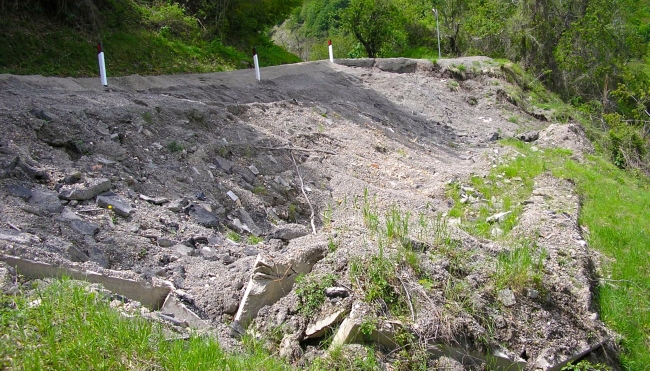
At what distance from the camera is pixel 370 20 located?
2083 cm

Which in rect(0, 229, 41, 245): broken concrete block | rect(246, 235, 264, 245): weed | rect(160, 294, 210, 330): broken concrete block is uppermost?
rect(0, 229, 41, 245): broken concrete block

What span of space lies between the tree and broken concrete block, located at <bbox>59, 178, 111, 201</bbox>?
53.7 ft

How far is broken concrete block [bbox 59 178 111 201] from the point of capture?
5.61 metres

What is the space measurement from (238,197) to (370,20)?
15.3 m

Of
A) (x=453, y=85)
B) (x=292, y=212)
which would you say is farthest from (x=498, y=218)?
(x=453, y=85)

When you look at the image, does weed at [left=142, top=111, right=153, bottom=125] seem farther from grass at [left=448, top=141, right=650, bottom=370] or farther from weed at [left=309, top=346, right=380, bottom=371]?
weed at [left=309, top=346, right=380, bottom=371]

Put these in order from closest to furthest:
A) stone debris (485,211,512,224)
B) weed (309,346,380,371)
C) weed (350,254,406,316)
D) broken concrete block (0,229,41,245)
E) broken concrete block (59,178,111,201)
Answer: weed (309,346,380,371) < broken concrete block (0,229,41,245) < weed (350,254,406,316) < broken concrete block (59,178,111,201) < stone debris (485,211,512,224)

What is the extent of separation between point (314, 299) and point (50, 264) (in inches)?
77.3

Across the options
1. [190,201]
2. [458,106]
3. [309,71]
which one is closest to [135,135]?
[190,201]

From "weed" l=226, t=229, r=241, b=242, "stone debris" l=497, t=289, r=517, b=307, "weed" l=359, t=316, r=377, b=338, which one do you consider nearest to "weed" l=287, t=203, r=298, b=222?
"weed" l=226, t=229, r=241, b=242

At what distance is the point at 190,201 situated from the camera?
6500 millimetres

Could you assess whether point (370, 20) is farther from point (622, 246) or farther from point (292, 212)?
point (622, 246)

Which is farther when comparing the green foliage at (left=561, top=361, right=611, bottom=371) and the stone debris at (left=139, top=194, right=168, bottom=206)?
the stone debris at (left=139, top=194, right=168, bottom=206)

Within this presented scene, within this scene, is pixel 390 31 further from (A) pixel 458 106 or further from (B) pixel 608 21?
(B) pixel 608 21
